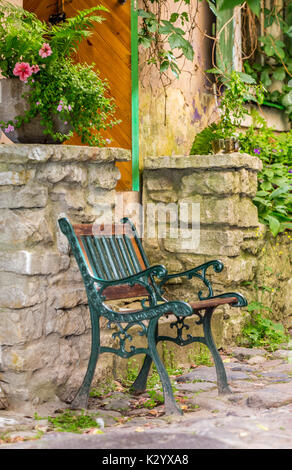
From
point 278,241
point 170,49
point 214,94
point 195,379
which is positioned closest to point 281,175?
point 278,241

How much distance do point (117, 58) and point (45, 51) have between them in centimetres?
148

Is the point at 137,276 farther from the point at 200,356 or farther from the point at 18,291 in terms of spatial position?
the point at 200,356

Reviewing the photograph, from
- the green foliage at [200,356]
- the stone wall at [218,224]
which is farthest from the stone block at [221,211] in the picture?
the green foliage at [200,356]

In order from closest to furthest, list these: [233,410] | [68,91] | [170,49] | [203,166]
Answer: [233,410] → [68,91] → [203,166] → [170,49]

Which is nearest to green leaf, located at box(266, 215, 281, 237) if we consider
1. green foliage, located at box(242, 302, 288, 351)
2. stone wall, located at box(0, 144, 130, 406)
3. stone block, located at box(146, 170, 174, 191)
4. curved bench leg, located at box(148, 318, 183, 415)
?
green foliage, located at box(242, 302, 288, 351)

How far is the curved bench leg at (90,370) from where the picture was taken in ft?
10.5

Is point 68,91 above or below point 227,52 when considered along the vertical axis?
below

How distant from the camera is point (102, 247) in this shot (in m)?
3.43

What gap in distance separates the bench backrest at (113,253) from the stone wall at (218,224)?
1154mm

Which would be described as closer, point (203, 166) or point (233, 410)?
point (233, 410)

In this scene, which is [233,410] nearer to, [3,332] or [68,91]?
[3,332]

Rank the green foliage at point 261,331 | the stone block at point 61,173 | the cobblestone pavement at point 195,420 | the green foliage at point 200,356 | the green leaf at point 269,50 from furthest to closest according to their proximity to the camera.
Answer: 1. the green leaf at point 269,50
2. the green foliage at point 261,331
3. the green foliage at point 200,356
4. the stone block at point 61,173
5. the cobblestone pavement at point 195,420

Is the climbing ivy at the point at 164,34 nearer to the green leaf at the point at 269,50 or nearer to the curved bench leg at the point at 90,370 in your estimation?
the green leaf at the point at 269,50

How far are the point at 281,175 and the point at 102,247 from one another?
2.40m
